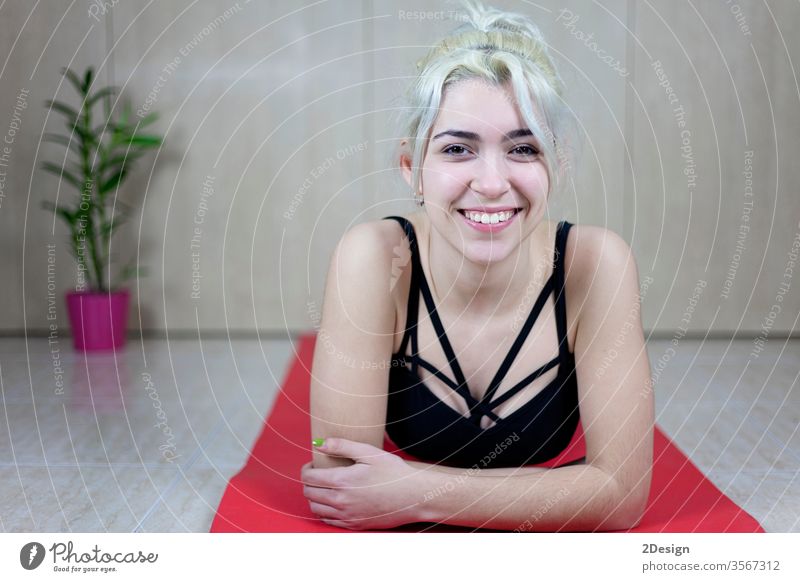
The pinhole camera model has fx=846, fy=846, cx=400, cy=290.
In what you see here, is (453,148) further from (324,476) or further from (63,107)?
(63,107)

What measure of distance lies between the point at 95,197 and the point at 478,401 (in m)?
2.48

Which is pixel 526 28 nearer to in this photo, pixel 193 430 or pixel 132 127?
pixel 193 430

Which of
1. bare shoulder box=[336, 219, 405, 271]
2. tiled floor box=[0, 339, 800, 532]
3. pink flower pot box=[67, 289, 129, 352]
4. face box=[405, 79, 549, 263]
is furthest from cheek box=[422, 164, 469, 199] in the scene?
pink flower pot box=[67, 289, 129, 352]

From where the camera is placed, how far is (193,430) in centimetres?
213

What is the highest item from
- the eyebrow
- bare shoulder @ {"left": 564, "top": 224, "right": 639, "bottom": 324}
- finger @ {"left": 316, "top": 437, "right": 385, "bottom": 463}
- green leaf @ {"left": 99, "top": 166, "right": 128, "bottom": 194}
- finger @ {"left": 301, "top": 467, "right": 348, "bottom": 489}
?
green leaf @ {"left": 99, "top": 166, "right": 128, "bottom": 194}

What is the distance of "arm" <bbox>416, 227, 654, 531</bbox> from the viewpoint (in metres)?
1.23

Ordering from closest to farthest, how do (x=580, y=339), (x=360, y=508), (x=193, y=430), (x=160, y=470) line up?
(x=360, y=508) < (x=580, y=339) < (x=160, y=470) < (x=193, y=430)

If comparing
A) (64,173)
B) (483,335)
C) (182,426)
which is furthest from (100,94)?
(483,335)

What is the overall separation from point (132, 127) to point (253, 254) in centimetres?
71

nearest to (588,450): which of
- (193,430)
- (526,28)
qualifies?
(526,28)

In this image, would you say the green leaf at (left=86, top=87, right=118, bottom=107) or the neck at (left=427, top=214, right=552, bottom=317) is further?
the green leaf at (left=86, top=87, right=118, bottom=107)

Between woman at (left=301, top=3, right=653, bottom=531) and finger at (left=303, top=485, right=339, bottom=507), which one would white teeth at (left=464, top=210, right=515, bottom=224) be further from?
finger at (left=303, top=485, right=339, bottom=507)

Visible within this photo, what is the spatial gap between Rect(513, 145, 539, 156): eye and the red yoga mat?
58cm

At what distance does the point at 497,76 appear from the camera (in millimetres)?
1241
